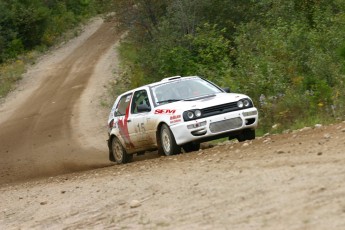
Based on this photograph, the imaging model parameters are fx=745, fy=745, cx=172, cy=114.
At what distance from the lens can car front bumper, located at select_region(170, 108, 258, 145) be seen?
505 inches

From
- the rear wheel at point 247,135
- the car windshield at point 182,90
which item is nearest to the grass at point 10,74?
the car windshield at point 182,90

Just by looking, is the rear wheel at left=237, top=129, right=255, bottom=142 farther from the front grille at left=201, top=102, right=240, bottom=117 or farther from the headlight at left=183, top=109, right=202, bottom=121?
the headlight at left=183, top=109, right=202, bottom=121

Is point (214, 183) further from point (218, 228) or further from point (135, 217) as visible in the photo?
point (218, 228)

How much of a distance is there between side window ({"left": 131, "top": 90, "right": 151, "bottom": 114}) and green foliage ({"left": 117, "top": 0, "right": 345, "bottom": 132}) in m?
2.78

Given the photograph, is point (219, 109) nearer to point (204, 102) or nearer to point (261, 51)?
point (204, 102)

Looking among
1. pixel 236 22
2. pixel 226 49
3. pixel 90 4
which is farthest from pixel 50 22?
pixel 226 49

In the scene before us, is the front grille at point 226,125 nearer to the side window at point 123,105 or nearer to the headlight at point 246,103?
the headlight at point 246,103

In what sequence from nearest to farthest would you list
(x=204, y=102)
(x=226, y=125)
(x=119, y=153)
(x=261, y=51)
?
1. (x=226, y=125)
2. (x=204, y=102)
3. (x=119, y=153)
4. (x=261, y=51)

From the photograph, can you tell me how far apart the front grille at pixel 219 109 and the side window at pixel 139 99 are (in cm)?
175

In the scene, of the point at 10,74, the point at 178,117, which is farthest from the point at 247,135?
the point at 10,74

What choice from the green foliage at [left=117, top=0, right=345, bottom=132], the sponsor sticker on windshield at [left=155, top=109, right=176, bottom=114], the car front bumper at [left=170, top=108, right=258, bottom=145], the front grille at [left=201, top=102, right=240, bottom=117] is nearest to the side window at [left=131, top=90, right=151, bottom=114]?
the sponsor sticker on windshield at [left=155, top=109, right=176, bottom=114]

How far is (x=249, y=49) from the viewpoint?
22.3 meters

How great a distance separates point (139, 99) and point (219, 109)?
2289 mm

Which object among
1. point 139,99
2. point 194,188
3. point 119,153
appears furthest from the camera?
point 119,153
